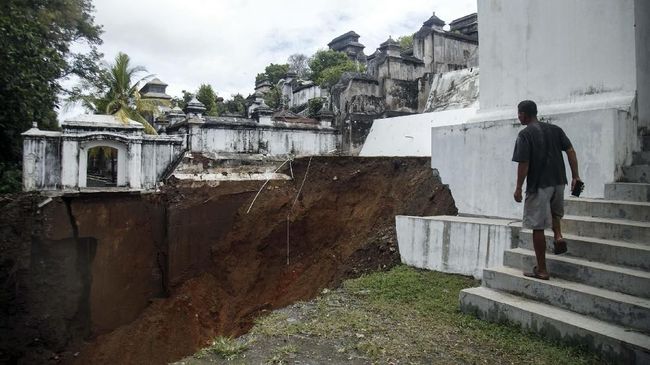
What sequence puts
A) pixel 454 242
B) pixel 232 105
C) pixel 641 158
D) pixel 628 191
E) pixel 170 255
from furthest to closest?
pixel 232 105
pixel 170 255
pixel 454 242
pixel 641 158
pixel 628 191

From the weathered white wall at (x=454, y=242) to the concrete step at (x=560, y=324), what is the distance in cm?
101

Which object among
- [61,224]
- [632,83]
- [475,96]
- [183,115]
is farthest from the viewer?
[183,115]

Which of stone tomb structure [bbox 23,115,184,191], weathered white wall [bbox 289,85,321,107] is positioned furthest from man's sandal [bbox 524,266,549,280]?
weathered white wall [bbox 289,85,321,107]

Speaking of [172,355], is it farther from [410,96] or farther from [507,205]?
[410,96]

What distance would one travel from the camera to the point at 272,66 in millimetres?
37250

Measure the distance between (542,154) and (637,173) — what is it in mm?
1454

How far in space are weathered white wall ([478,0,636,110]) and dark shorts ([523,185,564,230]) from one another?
6.10ft

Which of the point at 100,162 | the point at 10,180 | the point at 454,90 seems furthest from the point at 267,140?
the point at 100,162

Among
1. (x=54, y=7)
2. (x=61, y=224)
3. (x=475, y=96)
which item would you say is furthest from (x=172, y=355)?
(x=54, y=7)

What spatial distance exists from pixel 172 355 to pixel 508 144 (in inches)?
279

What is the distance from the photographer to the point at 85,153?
1145 cm

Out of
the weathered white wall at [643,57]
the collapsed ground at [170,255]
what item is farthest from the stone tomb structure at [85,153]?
the weathered white wall at [643,57]

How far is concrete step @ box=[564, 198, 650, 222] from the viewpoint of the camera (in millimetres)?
3590

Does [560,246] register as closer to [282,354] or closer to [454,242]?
[454,242]
